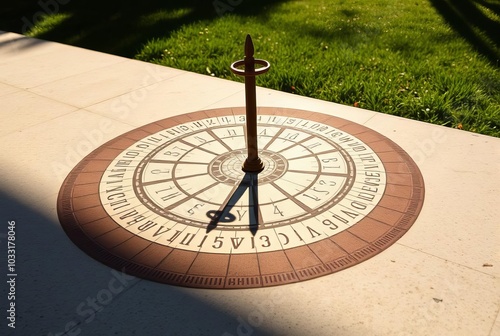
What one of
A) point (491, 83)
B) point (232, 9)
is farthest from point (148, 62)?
point (491, 83)

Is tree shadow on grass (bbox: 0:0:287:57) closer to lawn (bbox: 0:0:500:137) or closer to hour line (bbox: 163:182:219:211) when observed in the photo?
lawn (bbox: 0:0:500:137)

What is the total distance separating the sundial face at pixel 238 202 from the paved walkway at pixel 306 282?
105 mm

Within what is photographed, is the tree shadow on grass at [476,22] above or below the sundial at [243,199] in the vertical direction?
below

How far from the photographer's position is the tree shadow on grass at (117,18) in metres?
8.23

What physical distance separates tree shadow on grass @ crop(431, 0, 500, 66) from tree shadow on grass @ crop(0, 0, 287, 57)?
3.16 meters

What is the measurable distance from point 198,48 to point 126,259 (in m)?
4.97

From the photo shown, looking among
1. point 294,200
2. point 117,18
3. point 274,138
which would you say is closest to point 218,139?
point 274,138

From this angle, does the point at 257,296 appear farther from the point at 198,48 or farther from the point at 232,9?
the point at 232,9

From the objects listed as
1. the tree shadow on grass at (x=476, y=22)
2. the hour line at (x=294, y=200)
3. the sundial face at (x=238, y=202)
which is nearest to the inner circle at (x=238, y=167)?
the sundial face at (x=238, y=202)

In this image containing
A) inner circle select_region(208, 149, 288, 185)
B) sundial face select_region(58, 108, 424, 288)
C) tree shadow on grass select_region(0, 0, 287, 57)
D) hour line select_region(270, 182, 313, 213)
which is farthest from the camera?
tree shadow on grass select_region(0, 0, 287, 57)

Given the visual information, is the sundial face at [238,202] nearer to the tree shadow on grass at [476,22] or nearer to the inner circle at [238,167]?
the inner circle at [238,167]

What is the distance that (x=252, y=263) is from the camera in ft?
8.96

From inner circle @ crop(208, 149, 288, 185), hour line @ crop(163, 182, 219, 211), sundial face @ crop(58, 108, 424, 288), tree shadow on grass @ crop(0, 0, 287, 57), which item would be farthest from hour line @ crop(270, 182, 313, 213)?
tree shadow on grass @ crop(0, 0, 287, 57)

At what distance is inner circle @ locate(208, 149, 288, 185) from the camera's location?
3.61 meters
